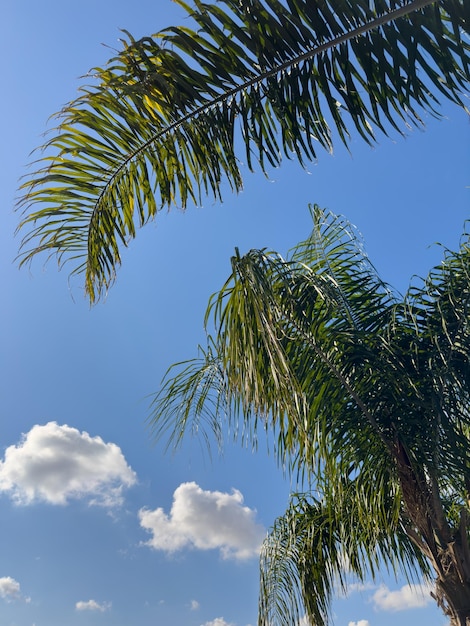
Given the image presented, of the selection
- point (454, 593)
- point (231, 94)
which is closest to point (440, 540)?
point (454, 593)

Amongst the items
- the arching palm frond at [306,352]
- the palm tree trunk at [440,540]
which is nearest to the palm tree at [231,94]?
the arching palm frond at [306,352]

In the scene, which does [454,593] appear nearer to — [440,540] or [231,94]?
[440,540]

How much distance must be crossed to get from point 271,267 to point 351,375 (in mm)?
961

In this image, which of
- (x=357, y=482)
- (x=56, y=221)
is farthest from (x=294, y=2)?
(x=357, y=482)

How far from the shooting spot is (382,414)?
368 centimetres

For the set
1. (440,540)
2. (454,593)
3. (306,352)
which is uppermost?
(306,352)

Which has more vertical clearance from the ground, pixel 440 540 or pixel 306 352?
pixel 306 352

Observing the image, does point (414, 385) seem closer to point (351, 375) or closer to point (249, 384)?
point (351, 375)

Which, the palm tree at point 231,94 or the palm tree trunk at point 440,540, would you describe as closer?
the palm tree at point 231,94

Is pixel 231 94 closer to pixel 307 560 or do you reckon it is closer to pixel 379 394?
pixel 379 394

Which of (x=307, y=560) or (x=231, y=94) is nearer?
(x=231, y=94)

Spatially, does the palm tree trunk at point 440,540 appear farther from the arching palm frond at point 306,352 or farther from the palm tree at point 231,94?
the palm tree at point 231,94

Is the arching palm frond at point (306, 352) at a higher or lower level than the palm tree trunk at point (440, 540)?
higher

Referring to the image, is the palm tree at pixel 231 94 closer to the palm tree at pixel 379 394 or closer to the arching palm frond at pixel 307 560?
the palm tree at pixel 379 394
